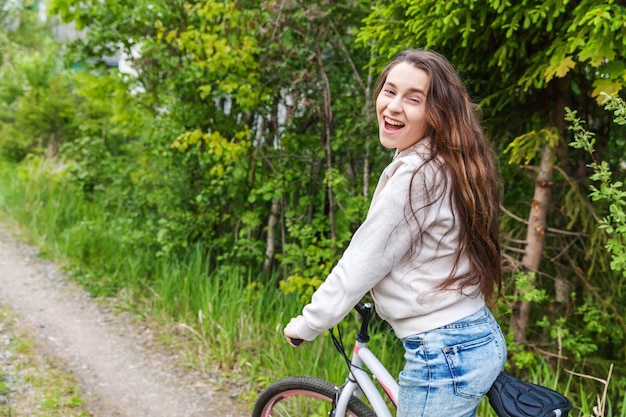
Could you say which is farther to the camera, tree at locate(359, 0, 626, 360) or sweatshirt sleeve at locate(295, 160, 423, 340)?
tree at locate(359, 0, 626, 360)

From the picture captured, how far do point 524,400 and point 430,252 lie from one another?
1.77ft

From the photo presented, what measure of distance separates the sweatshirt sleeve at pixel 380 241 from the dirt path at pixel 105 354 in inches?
84.8

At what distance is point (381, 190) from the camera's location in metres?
1.90

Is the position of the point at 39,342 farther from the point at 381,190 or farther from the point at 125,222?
the point at 381,190

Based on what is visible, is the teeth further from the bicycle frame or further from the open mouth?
the bicycle frame

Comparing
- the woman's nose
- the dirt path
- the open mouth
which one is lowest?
the dirt path

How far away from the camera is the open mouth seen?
1.95 m

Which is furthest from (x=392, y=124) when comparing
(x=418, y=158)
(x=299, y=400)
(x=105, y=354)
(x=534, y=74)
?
(x=105, y=354)

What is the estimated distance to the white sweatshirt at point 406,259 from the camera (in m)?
1.81

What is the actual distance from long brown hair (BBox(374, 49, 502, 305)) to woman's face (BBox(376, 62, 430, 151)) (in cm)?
2

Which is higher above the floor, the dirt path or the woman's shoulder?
the woman's shoulder

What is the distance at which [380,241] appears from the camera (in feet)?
5.93

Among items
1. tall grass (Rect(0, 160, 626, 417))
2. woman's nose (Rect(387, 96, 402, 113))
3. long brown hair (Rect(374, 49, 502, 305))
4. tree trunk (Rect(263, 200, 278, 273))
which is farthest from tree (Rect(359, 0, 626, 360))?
tree trunk (Rect(263, 200, 278, 273))

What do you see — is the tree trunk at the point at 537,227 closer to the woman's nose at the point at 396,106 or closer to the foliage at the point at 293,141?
the foliage at the point at 293,141
